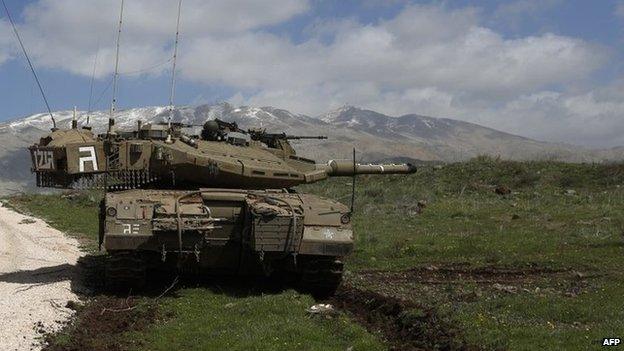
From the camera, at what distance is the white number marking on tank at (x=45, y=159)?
1573 cm

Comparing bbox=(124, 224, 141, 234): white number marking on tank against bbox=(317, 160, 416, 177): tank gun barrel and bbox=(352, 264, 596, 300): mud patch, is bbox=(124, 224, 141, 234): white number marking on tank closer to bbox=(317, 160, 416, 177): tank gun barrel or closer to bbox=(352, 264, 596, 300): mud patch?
Answer: bbox=(352, 264, 596, 300): mud patch

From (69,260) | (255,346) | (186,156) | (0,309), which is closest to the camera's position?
(255,346)

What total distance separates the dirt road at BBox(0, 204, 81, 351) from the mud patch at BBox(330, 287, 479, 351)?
492cm

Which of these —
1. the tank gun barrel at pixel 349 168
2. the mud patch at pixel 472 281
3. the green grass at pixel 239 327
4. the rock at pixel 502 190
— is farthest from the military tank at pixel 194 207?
the rock at pixel 502 190

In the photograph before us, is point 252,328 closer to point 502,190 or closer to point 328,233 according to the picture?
point 328,233

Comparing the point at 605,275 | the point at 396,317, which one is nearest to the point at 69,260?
the point at 396,317

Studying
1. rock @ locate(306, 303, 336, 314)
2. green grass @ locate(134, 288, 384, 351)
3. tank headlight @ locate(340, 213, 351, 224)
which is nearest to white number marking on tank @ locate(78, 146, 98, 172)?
green grass @ locate(134, 288, 384, 351)

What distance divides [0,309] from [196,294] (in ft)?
12.2

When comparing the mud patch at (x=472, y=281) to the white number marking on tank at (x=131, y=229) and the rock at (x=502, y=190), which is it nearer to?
the white number marking on tank at (x=131, y=229)

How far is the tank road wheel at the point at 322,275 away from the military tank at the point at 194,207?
2 cm

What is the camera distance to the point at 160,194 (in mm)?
15453

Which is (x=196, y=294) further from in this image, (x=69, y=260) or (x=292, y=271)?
(x=69, y=260)

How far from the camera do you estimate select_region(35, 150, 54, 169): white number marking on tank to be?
15727 mm

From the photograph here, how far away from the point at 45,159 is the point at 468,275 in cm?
956
